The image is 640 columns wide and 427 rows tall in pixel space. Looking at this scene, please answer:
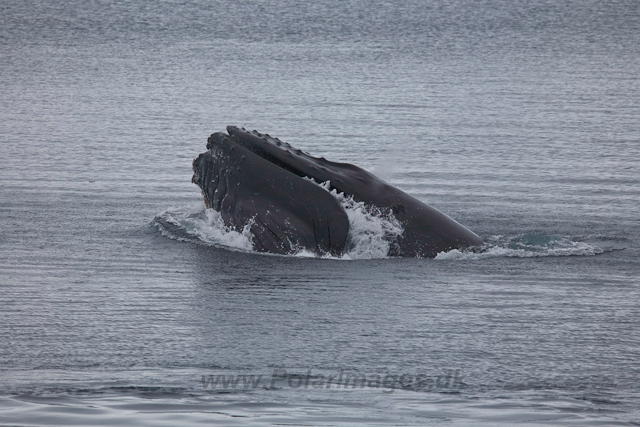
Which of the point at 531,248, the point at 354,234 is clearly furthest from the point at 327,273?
the point at 531,248

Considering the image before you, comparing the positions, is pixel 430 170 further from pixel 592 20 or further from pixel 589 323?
pixel 592 20

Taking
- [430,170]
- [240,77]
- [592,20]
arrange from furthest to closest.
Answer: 1. [592,20]
2. [240,77]
3. [430,170]

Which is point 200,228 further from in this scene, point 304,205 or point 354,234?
point 354,234

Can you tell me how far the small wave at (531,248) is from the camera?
1175 cm

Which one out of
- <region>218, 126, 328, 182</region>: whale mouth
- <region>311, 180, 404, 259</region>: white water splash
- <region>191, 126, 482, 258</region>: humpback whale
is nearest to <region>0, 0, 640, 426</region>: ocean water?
<region>311, 180, 404, 259</region>: white water splash

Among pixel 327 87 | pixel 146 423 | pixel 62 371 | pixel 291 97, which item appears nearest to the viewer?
pixel 146 423

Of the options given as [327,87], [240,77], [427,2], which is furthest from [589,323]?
[427,2]

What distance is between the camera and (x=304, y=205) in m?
11.4

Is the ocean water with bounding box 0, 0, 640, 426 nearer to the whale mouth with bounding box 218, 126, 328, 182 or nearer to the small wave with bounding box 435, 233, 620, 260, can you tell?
the small wave with bounding box 435, 233, 620, 260

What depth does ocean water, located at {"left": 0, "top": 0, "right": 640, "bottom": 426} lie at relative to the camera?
7.52 meters

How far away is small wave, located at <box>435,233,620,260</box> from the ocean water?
0.04 m

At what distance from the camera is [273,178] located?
11586mm

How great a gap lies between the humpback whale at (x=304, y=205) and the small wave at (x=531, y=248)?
0.41ft

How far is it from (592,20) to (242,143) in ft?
184
